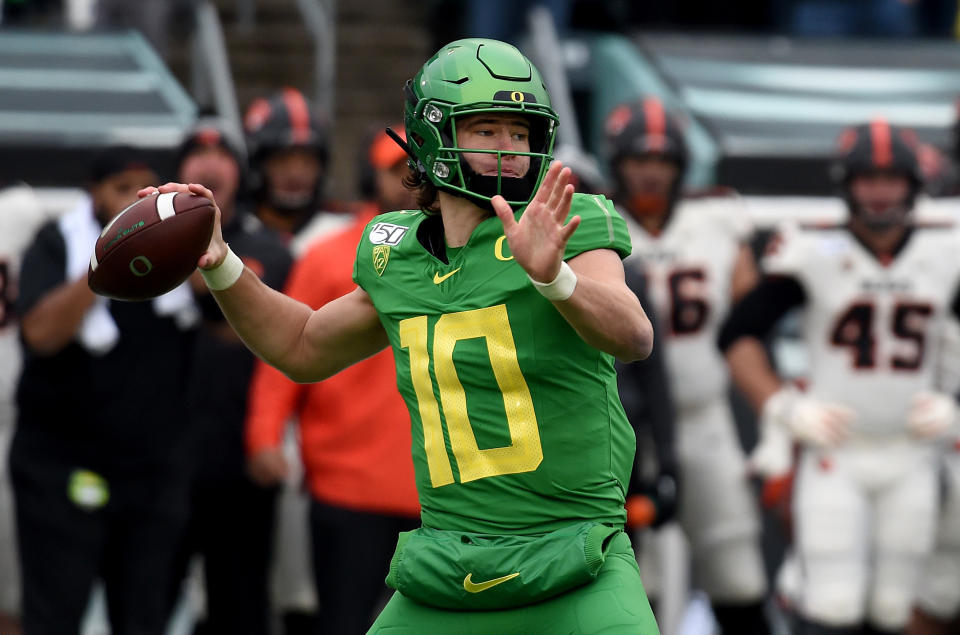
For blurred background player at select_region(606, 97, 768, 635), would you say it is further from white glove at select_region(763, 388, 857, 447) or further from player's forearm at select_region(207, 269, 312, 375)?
player's forearm at select_region(207, 269, 312, 375)

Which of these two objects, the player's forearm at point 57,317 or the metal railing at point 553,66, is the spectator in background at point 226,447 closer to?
the player's forearm at point 57,317

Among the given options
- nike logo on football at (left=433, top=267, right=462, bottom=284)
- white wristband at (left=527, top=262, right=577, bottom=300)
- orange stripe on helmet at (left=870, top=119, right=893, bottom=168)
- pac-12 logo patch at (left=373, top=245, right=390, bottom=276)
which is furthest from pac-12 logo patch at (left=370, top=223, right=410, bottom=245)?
orange stripe on helmet at (left=870, top=119, right=893, bottom=168)

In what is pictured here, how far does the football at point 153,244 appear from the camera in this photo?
3.62 metres

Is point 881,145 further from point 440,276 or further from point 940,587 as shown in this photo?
point 440,276

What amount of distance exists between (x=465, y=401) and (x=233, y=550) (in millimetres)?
2937

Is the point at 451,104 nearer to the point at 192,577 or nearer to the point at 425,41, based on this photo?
the point at 192,577

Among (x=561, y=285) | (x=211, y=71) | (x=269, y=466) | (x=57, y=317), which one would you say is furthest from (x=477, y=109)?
(x=211, y=71)

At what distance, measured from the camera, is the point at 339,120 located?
10.2 metres

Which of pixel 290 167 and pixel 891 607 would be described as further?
pixel 290 167

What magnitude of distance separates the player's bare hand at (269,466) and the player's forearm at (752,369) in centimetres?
168

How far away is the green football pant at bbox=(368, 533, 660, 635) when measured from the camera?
336 cm

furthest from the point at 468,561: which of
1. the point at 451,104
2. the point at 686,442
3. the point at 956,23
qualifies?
the point at 956,23

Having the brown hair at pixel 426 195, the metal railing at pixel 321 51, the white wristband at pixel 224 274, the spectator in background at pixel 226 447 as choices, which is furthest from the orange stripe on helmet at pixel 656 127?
the white wristband at pixel 224 274

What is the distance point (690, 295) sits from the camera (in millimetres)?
6852
